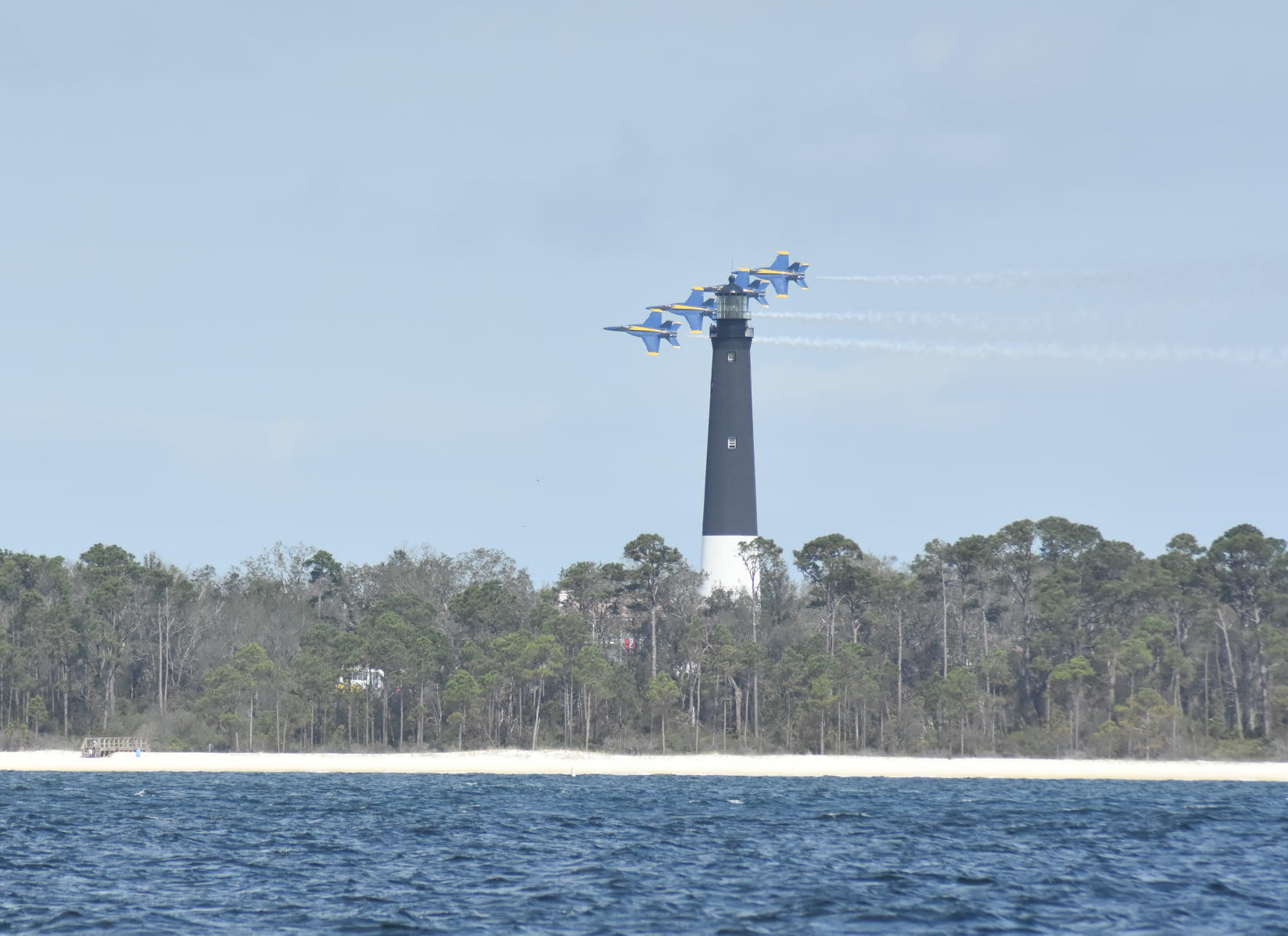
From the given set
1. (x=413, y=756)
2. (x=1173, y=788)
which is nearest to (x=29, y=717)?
(x=413, y=756)

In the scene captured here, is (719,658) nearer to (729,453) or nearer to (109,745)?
(729,453)

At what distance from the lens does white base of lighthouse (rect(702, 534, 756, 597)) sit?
12050cm

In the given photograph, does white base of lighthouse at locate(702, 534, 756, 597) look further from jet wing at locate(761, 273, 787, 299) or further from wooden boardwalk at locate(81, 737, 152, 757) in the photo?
wooden boardwalk at locate(81, 737, 152, 757)

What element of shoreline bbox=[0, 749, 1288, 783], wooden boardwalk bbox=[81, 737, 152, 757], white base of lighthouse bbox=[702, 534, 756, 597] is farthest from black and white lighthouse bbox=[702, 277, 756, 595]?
wooden boardwalk bbox=[81, 737, 152, 757]

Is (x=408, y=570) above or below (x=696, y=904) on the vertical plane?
above

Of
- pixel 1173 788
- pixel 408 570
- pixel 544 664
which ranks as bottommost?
pixel 1173 788

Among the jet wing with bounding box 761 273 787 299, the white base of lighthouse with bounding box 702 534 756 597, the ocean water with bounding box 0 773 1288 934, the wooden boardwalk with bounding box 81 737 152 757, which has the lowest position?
the ocean water with bounding box 0 773 1288 934

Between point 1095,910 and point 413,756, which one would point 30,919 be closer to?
point 1095,910

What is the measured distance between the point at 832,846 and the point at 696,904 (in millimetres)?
15561

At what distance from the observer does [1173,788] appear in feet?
287

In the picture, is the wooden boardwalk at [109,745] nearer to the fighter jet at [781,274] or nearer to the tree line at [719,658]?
the tree line at [719,658]

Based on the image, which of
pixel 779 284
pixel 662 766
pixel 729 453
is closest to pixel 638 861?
pixel 662 766

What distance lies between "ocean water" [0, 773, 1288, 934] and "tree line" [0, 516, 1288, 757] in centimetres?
2431

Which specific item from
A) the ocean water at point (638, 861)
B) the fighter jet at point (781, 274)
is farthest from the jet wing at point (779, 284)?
the ocean water at point (638, 861)
